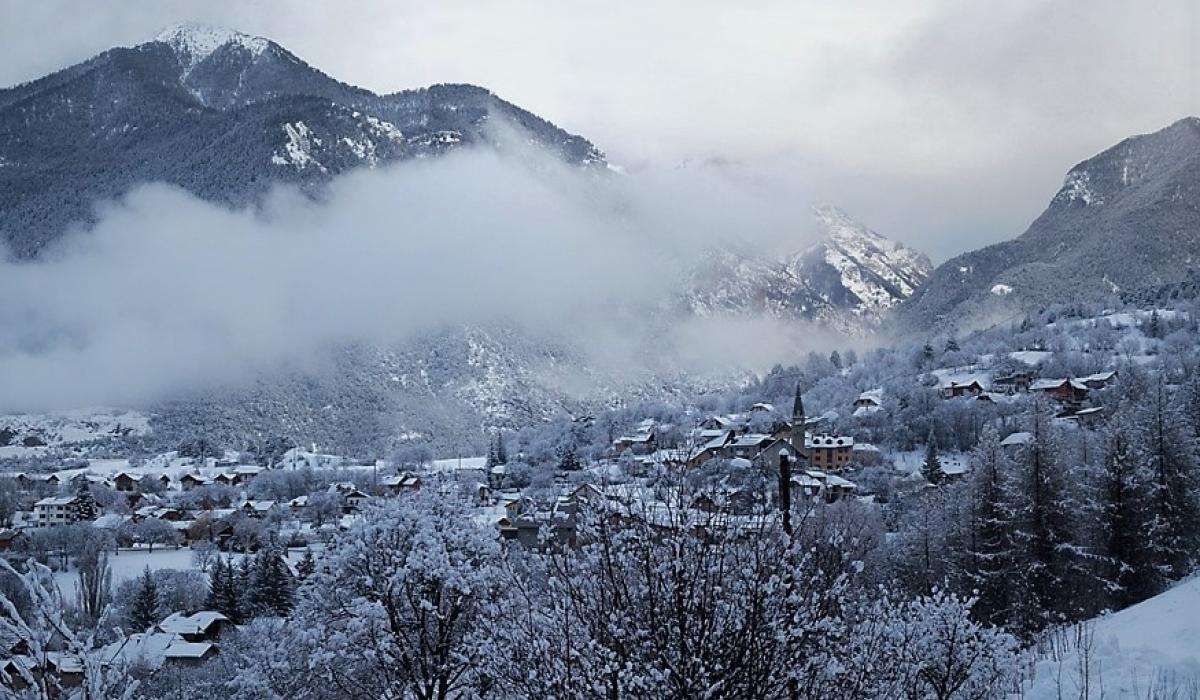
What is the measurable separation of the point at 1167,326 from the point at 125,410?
4726 inches

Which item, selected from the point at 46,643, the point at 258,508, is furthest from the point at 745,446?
the point at 46,643

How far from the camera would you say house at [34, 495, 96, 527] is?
61.3 meters

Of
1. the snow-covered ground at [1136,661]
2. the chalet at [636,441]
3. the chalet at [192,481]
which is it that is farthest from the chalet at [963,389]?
the snow-covered ground at [1136,661]

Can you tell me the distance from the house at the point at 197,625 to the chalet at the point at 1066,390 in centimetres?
6013

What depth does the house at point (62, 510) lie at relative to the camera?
61.3 metres

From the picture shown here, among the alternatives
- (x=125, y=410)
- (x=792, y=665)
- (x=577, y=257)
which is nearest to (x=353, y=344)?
(x=125, y=410)

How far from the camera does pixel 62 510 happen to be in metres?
62.3

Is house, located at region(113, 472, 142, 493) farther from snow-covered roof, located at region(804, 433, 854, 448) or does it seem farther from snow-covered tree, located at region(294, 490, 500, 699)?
snow-covered tree, located at region(294, 490, 500, 699)

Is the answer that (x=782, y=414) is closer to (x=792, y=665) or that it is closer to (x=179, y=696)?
(x=179, y=696)

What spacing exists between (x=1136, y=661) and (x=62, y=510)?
68.7 m

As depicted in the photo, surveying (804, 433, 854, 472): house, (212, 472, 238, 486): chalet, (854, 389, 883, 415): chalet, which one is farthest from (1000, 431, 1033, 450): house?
(212, 472, 238, 486): chalet

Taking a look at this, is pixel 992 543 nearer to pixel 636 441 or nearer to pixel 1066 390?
pixel 1066 390

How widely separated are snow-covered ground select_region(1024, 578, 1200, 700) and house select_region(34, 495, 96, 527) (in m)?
65.2

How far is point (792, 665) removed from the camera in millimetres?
6539
